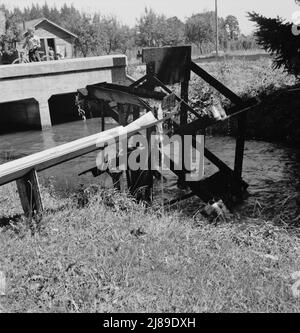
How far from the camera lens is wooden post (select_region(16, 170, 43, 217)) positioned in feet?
14.6

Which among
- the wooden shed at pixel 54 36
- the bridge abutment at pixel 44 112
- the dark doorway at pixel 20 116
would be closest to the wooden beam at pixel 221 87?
the bridge abutment at pixel 44 112

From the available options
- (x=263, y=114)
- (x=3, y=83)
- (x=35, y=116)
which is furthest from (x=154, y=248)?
(x=35, y=116)

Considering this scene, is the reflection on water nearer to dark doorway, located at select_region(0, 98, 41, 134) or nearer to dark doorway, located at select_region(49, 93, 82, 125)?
dark doorway, located at select_region(0, 98, 41, 134)

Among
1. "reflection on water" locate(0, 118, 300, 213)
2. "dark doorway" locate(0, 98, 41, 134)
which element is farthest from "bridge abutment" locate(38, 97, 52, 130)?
"reflection on water" locate(0, 118, 300, 213)

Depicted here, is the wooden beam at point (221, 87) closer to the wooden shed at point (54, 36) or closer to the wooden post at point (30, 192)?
the wooden post at point (30, 192)

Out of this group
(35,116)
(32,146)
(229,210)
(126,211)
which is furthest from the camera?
(35,116)

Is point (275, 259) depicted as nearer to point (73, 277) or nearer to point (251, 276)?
point (251, 276)

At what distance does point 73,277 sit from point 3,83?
16.3 meters

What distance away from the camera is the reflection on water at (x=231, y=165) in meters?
9.55

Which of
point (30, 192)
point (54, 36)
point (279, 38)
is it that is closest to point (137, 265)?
point (30, 192)

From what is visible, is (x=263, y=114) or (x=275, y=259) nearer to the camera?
(x=275, y=259)

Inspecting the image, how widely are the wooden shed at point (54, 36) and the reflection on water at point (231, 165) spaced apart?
32.3 meters
